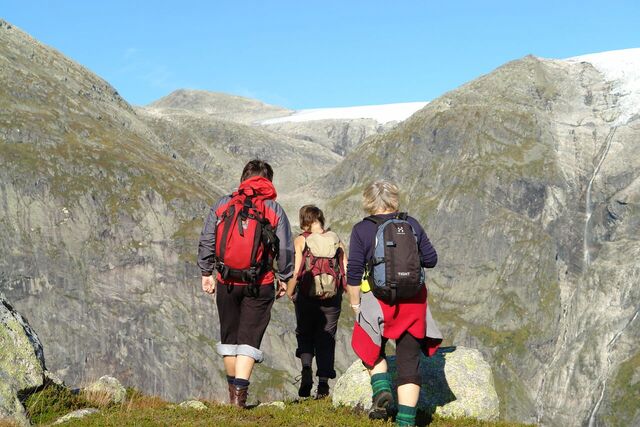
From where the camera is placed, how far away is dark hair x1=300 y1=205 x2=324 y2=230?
15.8 metres

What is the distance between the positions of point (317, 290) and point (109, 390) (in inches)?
192

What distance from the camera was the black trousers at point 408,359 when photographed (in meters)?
10.4

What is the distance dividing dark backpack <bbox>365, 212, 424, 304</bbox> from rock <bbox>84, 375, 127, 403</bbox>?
19.9ft

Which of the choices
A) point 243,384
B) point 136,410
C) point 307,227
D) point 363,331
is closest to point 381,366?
point 363,331

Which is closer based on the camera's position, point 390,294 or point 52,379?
point 390,294

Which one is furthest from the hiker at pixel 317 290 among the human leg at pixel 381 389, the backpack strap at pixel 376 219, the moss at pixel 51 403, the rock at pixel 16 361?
the rock at pixel 16 361

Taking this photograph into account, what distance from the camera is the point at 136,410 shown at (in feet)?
39.2

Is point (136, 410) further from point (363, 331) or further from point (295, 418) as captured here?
point (363, 331)

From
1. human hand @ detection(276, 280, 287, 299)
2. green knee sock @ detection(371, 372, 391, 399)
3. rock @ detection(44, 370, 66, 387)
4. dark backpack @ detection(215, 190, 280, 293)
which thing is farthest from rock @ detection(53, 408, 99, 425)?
green knee sock @ detection(371, 372, 391, 399)

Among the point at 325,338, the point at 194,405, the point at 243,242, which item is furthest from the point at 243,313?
the point at 325,338

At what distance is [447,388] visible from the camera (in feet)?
45.5

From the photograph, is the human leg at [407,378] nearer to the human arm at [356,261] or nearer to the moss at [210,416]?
the moss at [210,416]

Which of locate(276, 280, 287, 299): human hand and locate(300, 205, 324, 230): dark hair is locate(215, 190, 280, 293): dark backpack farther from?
locate(300, 205, 324, 230): dark hair

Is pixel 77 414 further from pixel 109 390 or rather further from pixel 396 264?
pixel 396 264
